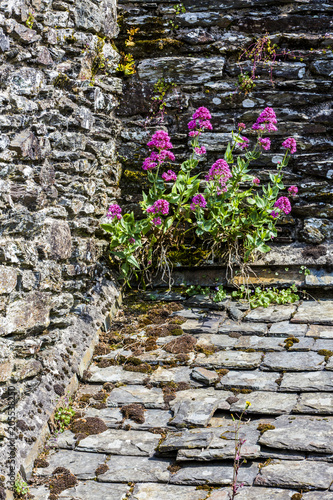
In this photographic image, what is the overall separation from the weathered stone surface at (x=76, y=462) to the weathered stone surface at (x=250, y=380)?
866 mm

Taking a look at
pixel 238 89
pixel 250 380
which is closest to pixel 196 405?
pixel 250 380

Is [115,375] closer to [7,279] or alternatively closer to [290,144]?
[7,279]

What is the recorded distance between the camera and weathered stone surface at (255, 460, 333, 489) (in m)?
2.41

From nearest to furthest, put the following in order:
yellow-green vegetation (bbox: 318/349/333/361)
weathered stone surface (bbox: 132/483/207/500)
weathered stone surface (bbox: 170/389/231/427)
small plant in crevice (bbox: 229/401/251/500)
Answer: small plant in crevice (bbox: 229/401/251/500) → weathered stone surface (bbox: 132/483/207/500) → weathered stone surface (bbox: 170/389/231/427) → yellow-green vegetation (bbox: 318/349/333/361)

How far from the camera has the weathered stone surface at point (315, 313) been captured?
3.89 m

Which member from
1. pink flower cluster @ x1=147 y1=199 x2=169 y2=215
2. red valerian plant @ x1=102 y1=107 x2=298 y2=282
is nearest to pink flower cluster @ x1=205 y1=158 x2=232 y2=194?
red valerian plant @ x1=102 y1=107 x2=298 y2=282

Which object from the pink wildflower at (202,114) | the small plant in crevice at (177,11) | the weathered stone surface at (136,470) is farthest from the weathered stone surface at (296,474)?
the small plant in crevice at (177,11)

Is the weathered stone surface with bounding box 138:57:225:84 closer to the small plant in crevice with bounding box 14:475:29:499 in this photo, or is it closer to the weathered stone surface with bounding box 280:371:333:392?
the weathered stone surface with bounding box 280:371:333:392

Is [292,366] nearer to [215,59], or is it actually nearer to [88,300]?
[88,300]

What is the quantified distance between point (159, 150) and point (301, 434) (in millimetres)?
2497

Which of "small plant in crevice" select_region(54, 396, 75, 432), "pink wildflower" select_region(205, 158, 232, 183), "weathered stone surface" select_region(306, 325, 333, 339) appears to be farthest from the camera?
"pink wildflower" select_region(205, 158, 232, 183)

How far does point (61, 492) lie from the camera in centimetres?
273

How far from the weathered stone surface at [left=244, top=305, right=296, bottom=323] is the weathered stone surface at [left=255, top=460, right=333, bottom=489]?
152 cm

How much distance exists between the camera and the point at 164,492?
260cm
